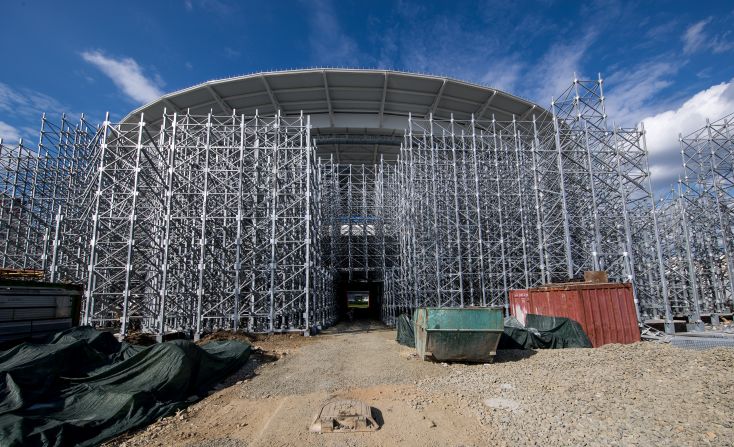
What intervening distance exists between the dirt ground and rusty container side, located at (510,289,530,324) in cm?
557

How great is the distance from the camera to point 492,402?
640 cm

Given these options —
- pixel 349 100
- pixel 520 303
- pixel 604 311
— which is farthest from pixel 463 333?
pixel 349 100

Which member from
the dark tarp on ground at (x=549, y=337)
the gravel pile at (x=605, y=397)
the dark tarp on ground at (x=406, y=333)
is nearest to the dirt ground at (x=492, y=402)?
the gravel pile at (x=605, y=397)

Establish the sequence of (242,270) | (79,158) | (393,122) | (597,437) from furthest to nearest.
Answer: (393,122), (79,158), (242,270), (597,437)

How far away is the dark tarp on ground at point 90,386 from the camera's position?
495cm

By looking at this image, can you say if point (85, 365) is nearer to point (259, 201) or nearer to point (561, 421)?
point (561, 421)

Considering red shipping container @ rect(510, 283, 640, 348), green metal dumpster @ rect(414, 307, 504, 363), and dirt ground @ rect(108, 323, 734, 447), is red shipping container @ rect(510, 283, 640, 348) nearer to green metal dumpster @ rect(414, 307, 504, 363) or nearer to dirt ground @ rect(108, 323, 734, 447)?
dirt ground @ rect(108, 323, 734, 447)

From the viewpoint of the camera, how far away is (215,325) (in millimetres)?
16141

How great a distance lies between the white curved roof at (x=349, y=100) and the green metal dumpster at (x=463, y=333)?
16.5 m

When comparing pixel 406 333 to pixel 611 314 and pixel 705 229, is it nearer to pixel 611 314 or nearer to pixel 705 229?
pixel 611 314

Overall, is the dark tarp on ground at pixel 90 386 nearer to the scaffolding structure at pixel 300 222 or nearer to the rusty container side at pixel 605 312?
the scaffolding structure at pixel 300 222

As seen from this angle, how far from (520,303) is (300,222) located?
32.7ft

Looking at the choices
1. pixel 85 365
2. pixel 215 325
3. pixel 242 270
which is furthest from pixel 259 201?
pixel 85 365

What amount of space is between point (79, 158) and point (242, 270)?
16.1 meters
